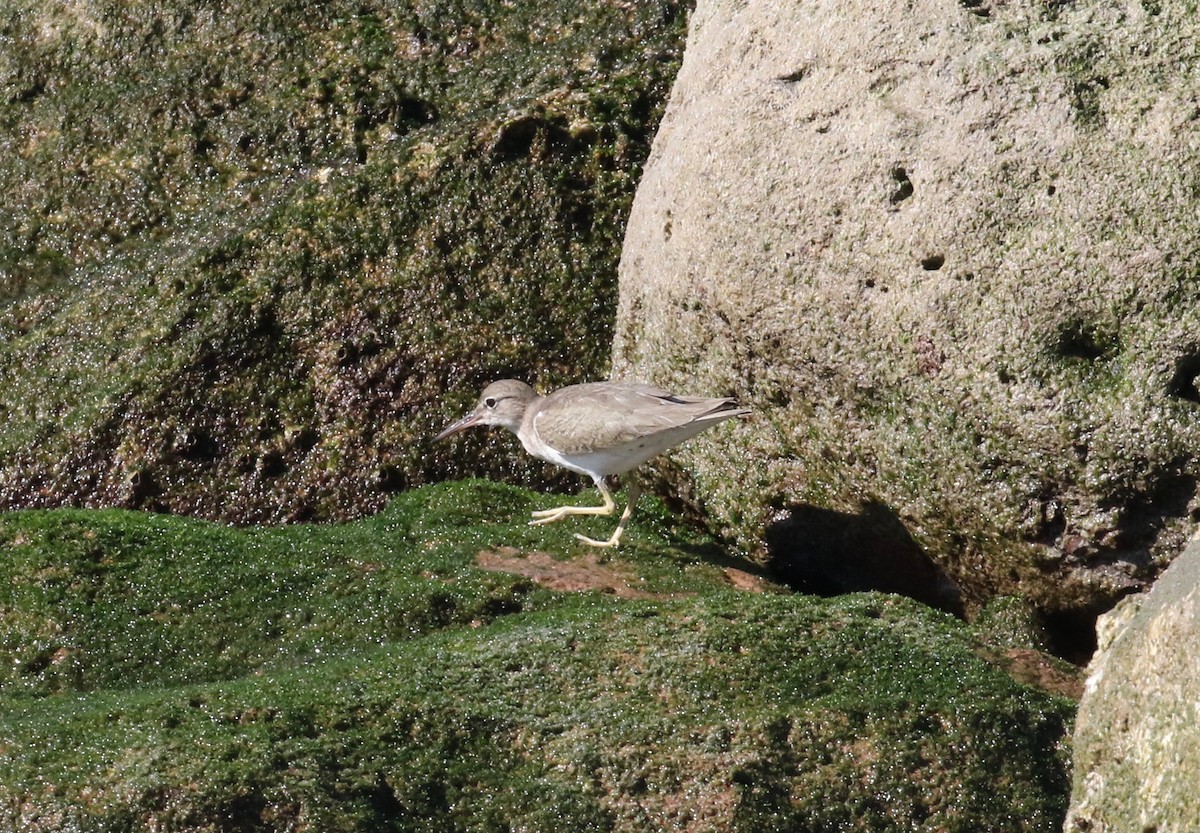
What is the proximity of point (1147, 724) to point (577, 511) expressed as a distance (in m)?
3.72

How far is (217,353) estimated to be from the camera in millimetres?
8234

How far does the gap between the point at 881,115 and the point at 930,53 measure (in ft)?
1.06

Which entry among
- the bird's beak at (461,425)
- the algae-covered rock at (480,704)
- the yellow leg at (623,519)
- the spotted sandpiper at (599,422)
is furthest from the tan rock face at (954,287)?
the bird's beak at (461,425)

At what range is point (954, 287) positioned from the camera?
241 inches

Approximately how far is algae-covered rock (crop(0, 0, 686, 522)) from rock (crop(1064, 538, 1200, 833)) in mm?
4369

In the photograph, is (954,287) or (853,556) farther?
(853,556)

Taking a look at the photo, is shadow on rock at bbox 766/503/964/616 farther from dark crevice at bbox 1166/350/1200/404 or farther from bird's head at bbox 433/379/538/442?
bird's head at bbox 433/379/538/442

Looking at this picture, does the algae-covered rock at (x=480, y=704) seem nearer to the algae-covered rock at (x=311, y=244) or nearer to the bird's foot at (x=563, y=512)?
the bird's foot at (x=563, y=512)

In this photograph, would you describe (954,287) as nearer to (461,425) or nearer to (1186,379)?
(1186,379)

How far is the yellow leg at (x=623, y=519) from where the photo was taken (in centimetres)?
707

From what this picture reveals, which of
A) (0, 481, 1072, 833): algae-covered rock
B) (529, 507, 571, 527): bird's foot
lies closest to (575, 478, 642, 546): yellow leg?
(529, 507, 571, 527): bird's foot

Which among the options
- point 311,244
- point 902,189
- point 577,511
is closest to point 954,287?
point 902,189

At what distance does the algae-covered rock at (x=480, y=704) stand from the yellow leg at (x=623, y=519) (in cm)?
35

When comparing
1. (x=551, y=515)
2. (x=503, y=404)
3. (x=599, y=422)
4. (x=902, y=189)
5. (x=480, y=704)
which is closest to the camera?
(x=480, y=704)
